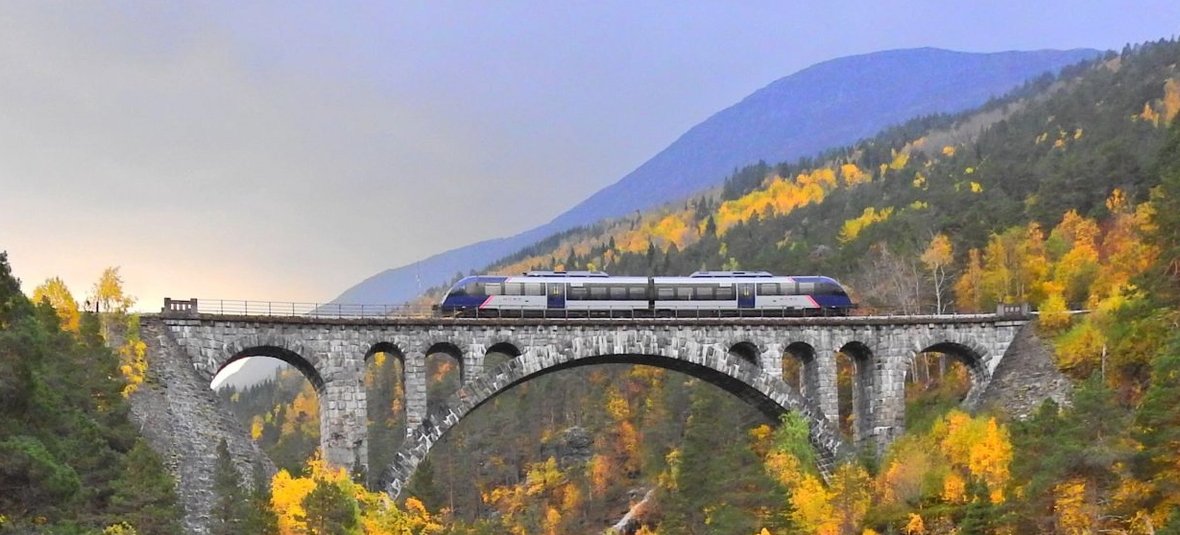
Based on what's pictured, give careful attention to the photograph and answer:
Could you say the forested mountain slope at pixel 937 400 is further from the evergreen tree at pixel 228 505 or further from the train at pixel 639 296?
the train at pixel 639 296

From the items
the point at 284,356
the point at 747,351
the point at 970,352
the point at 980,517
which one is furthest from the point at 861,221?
the point at 980,517

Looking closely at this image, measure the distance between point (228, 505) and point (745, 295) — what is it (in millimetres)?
29468

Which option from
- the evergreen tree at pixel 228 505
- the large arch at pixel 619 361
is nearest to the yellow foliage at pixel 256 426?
the large arch at pixel 619 361

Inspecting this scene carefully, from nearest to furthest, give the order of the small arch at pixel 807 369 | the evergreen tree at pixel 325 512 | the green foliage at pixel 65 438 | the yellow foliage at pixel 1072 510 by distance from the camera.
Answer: the green foliage at pixel 65 438, the yellow foliage at pixel 1072 510, the evergreen tree at pixel 325 512, the small arch at pixel 807 369

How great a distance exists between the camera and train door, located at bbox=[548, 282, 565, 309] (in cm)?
5028

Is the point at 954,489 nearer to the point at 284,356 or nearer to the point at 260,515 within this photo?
the point at 260,515

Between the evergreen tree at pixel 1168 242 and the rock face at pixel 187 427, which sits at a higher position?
the evergreen tree at pixel 1168 242

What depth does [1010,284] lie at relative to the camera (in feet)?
200

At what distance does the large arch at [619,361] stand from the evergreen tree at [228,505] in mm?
11509

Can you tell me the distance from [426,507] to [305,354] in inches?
444

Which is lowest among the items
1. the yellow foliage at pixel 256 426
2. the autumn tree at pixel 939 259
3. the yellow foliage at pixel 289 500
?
the yellow foliage at pixel 256 426

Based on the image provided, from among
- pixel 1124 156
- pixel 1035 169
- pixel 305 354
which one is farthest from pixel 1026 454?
pixel 1035 169

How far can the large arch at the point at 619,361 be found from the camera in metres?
44.8

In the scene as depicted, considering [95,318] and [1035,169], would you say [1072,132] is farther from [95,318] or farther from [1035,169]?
[95,318]
